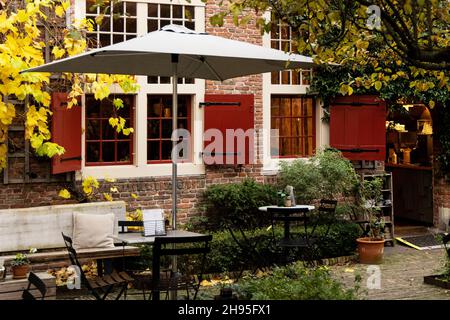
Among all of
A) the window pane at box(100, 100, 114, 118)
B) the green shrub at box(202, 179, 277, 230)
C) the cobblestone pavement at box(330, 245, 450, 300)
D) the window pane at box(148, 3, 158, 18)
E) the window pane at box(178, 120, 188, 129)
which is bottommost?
the cobblestone pavement at box(330, 245, 450, 300)

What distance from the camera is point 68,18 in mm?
10742

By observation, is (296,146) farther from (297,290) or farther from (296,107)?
(297,290)

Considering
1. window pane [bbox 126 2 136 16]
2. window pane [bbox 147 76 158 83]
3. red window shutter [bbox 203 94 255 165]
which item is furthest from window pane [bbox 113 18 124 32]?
red window shutter [bbox 203 94 255 165]

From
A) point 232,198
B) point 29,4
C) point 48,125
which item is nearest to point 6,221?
point 48,125

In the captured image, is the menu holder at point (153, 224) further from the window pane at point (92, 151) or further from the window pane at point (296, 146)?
the window pane at point (296, 146)

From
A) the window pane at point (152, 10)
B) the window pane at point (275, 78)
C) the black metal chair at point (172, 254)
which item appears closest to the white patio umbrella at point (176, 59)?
the black metal chair at point (172, 254)

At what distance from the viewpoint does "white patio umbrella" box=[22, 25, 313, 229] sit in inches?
265

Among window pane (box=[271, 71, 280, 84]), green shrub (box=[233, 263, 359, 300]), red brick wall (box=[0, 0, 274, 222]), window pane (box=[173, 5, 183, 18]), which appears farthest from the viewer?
window pane (box=[271, 71, 280, 84])

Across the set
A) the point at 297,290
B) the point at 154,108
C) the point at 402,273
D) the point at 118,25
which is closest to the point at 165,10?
the point at 118,25

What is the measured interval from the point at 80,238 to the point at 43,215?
70 centimetres

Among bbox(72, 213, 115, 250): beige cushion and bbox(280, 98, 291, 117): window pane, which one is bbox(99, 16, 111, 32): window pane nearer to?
bbox(72, 213, 115, 250): beige cushion

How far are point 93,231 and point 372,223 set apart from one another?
199 inches

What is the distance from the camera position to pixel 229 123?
12117 mm

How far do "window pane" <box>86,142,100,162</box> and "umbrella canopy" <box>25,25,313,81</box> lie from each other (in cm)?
307
